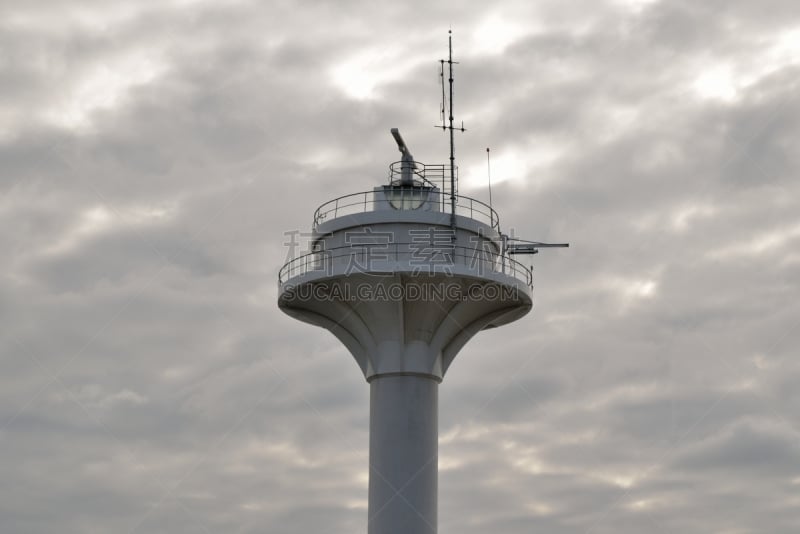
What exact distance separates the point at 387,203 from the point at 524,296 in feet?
16.2

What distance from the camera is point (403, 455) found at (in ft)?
103

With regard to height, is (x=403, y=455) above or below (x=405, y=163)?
below

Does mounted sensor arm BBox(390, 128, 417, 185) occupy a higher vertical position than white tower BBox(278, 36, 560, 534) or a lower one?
higher

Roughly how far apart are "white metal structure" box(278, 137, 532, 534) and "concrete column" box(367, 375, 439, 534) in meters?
0.03

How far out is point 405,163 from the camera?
3422cm

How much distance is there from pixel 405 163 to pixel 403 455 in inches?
357

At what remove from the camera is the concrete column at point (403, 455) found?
31.0 m

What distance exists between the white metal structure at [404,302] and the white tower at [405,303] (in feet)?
0.10

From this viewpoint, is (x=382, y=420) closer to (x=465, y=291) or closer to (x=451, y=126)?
(x=465, y=291)

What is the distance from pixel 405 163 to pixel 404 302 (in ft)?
16.3

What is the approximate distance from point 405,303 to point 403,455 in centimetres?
432

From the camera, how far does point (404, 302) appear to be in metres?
31.6

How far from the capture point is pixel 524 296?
108 feet

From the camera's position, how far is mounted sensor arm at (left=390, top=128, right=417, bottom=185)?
33.8 metres
